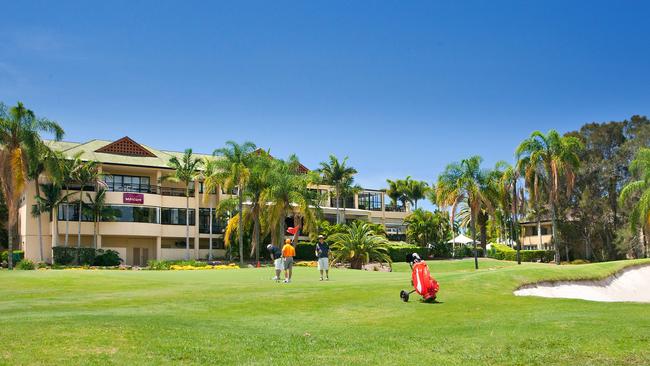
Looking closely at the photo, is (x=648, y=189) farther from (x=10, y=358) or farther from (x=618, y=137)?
(x=10, y=358)

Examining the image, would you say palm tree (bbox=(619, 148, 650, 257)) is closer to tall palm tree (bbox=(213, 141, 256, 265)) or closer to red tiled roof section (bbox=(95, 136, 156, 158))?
tall palm tree (bbox=(213, 141, 256, 265))

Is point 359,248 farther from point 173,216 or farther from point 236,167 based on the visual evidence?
point 173,216

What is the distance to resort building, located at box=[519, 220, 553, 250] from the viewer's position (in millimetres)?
92688

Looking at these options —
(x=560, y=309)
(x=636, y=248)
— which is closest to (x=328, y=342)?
(x=560, y=309)

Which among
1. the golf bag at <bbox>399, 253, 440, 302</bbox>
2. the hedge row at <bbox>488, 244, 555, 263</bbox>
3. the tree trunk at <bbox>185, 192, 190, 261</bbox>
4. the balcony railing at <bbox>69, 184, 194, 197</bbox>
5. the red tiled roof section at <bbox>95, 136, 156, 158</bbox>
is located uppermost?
the red tiled roof section at <bbox>95, 136, 156, 158</bbox>

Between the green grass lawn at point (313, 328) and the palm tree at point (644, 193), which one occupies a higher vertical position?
the palm tree at point (644, 193)

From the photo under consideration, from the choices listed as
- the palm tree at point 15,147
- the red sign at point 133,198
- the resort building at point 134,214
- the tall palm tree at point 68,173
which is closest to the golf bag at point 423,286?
the palm tree at point 15,147

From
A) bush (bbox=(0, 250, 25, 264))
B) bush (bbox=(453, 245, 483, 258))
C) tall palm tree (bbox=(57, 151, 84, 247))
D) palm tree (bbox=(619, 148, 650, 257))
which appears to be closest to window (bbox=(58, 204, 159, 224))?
tall palm tree (bbox=(57, 151, 84, 247))

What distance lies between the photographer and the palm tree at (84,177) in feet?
214

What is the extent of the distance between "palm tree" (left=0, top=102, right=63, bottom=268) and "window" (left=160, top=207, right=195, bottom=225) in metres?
19.7

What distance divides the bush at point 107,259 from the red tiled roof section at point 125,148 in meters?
12.5

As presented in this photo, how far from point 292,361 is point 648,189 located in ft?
160

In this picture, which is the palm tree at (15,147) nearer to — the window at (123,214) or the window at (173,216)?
the window at (123,214)

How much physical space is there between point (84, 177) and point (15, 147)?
35.6 ft
